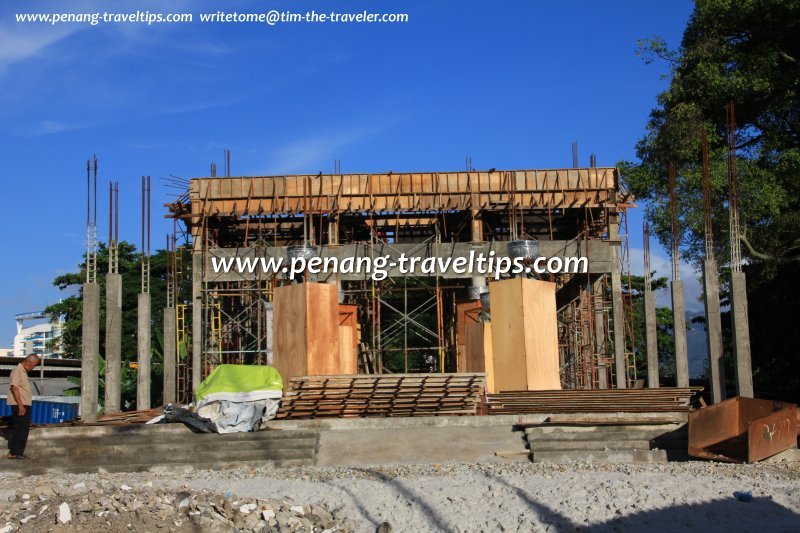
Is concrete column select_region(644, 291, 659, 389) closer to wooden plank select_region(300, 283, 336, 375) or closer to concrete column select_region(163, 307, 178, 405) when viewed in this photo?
wooden plank select_region(300, 283, 336, 375)

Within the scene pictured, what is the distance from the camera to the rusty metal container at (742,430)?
13250mm

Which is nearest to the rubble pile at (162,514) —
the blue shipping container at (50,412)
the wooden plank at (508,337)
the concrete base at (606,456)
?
the concrete base at (606,456)

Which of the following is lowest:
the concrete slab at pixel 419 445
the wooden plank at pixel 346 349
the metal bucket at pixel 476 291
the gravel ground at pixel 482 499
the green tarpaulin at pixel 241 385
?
the gravel ground at pixel 482 499

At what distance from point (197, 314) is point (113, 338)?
27.0ft

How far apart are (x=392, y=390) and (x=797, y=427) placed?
6.45m

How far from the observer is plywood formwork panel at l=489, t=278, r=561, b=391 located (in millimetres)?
18891

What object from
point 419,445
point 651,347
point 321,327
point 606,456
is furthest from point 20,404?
point 651,347

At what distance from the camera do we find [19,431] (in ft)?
45.5

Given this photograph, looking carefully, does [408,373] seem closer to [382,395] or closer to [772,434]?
[382,395]

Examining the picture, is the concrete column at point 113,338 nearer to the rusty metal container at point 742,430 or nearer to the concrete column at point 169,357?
the concrete column at point 169,357

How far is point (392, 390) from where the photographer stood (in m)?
16.0

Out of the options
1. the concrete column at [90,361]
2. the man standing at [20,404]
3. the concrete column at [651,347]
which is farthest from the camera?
the concrete column at [651,347]

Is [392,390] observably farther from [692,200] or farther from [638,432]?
[692,200]

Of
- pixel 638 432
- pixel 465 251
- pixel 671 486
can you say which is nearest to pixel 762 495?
pixel 671 486
